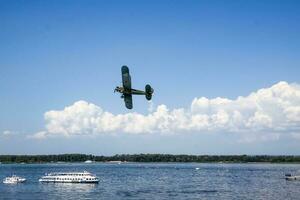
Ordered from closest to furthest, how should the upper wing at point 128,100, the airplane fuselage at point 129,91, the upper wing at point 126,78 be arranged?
the upper wing at point 126,78 → the upper wing at point 128,100 → the airplane fuselage at point 129,91

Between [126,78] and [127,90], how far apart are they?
1600 mm

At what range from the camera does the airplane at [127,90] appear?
106 ft

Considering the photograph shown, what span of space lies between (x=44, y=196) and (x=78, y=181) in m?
32.1

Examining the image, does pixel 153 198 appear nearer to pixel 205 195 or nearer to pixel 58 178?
pixel 205 195

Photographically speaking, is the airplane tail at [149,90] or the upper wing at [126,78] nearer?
the upper wing at [126,78]

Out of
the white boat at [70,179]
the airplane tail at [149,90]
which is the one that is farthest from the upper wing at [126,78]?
the white boat at [70,179]

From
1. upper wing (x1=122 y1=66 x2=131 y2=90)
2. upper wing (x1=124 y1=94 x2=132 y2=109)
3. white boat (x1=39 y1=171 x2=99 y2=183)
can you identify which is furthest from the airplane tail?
white boat (x1=39 y1=171 x2=99 y2=183)

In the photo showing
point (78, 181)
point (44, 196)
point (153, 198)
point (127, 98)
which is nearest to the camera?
point (127, 98)

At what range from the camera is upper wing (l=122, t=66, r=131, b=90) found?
105 ft

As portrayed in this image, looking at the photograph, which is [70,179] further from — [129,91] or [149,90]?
[129,91]

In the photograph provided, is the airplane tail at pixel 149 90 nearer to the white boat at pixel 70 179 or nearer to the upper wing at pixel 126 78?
the upper wing at pixel 126 78

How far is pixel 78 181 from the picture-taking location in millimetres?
114688

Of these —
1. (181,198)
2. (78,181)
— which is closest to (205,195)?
(181,198)

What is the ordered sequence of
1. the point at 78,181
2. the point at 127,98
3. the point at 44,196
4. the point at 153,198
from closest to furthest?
the point at 127,98, the point at 153,198, the point at 44,196, the point at 78,181
